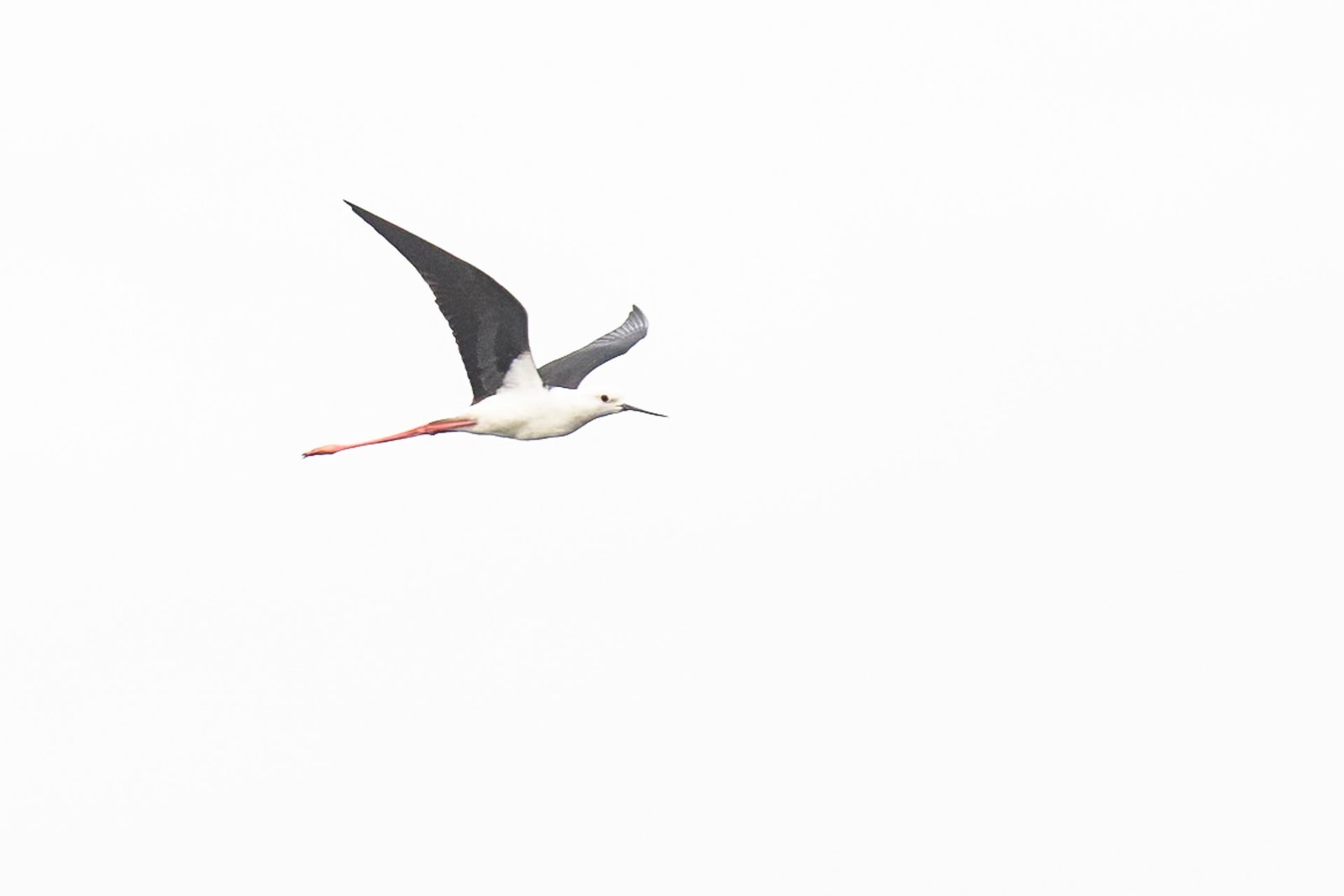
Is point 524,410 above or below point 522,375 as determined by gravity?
below

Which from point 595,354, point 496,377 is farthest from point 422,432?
point 595,354

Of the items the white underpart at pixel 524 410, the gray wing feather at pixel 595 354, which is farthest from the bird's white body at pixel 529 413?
the gray wing feather at pixel 595 354

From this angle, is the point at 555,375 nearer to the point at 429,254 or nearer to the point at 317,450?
the point at 317,450

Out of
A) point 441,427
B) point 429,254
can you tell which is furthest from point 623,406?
point 429,254

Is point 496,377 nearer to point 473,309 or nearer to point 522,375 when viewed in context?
point 522,375

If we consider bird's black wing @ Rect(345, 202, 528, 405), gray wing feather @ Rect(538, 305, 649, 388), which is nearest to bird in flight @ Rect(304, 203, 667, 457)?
bird's black wing @ Rect(345, 202, 528, 405)

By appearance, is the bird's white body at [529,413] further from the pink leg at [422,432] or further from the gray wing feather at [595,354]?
the gray wing feather at [595,354]
